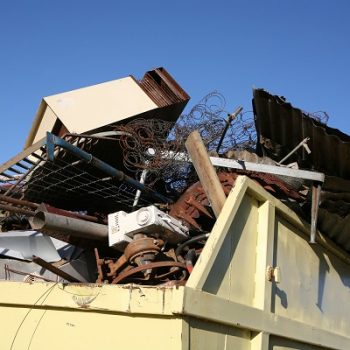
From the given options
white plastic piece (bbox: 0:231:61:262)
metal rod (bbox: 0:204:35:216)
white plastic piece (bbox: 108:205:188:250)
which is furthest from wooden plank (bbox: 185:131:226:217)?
white plastic piece (bbox: 0:231:61:262)

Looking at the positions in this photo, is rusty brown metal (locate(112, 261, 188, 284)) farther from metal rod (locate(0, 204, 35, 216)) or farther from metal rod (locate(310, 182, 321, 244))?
metal rod (locate(0, 204, 35, 216))

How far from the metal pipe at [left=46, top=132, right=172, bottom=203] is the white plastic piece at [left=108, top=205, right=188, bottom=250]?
1.44ft

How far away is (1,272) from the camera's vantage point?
9.88ft

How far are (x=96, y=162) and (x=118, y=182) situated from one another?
407 millimetres

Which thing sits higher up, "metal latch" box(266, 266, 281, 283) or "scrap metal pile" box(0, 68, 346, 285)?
"scrap metal pile" box(0, 68, 346, 285)

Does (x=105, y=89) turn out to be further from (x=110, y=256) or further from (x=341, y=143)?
(x=341, y=143)

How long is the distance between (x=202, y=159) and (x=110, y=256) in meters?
0.98

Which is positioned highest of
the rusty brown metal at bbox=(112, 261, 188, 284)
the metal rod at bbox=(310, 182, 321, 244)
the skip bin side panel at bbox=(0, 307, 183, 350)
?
the metal rod at bbox=(310, 182, 321, 244)

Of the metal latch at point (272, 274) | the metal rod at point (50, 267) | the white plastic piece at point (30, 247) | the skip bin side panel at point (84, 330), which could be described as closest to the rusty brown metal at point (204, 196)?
the metal latch at point (272, 274)

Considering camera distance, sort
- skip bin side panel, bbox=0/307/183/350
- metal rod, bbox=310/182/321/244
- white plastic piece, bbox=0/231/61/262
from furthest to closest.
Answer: white plastic piece, bbox=0/231/61/262, metal rod, bbox=310/182/321/244, skip bin side panel, bbox=0/307/183/350

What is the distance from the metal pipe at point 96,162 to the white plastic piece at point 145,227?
44 centimetres

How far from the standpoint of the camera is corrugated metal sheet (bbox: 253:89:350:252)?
109 inches

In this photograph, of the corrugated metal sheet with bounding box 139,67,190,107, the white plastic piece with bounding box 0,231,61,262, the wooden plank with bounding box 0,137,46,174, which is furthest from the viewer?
the corrugated metal sheet with bounding box 139,67,190,107

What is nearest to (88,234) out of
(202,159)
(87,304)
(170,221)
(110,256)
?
(110,256)
